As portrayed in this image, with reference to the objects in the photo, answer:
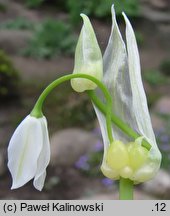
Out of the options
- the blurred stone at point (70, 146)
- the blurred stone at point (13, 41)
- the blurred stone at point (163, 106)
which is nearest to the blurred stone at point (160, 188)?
the blurred stone at point (70, 146)

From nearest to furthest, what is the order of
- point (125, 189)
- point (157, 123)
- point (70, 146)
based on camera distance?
point (125, 189) → point (70, 146) → point (157, 123)

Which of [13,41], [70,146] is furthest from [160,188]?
[13,41]

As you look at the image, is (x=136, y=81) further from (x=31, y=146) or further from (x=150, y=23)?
(x=150, y=23)

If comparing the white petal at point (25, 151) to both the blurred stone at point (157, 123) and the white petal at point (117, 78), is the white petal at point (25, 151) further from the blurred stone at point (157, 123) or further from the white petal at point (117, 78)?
the blurred stone at point (157, 123)

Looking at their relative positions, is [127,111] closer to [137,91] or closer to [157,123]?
[137,91]

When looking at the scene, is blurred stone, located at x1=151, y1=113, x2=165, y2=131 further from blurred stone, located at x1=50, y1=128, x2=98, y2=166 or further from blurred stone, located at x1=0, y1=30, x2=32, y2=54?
blurred stone, located at x1=0, y1=30, x2=32, y2=54

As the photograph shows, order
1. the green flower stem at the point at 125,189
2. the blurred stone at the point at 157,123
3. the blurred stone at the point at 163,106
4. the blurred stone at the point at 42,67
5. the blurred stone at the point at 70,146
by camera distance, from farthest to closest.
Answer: the blurred stone at the point at 42,67 < the blurred stone at the point at 163,106 < the blurred stone at the point at 157,123 < the blurred stone at the point at 70,146 < the green flower stem at the point at 125,189

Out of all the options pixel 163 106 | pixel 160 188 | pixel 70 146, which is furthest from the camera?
pixel 163 106
